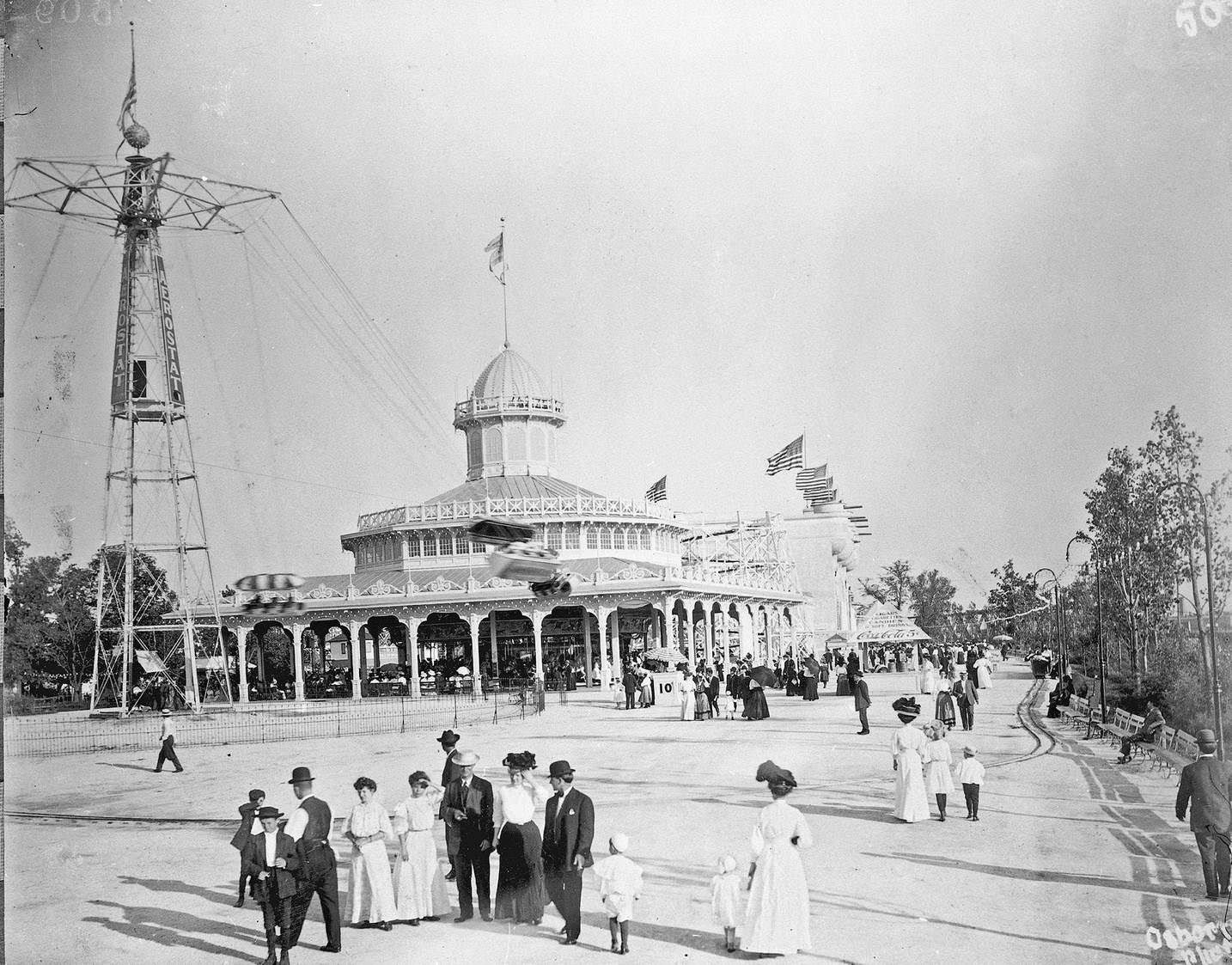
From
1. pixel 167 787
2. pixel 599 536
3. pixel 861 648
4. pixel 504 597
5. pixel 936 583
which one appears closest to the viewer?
pixel 167 787

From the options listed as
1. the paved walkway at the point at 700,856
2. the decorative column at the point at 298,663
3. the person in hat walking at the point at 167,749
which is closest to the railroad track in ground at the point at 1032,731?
the paved walkway at the point at 700,856

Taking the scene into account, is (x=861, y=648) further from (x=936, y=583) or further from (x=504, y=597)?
(x=936, y=583)

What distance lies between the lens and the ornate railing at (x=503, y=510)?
139 ft

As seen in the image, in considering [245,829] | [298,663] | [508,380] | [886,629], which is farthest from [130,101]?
[886,629]

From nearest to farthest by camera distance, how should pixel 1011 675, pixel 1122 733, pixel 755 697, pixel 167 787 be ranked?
pixel 167 787, pixel 1122 733, pixel 755 697, pixel 1011 675

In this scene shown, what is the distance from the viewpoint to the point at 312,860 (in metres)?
9.06

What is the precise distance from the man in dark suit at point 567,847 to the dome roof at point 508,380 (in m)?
38.2

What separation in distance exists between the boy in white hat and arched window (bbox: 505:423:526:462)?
129 feet

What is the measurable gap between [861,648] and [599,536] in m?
27.1

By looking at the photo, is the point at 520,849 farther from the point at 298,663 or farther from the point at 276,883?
the point at 298,663

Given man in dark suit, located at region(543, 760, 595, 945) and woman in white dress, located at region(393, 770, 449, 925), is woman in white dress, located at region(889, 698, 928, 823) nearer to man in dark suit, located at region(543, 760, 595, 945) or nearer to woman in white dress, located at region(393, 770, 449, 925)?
man in dark suit, located at region(543, 760, 595, 945)

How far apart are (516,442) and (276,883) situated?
39.4 m

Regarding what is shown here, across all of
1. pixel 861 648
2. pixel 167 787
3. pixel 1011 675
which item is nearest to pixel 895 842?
pixel 167 787

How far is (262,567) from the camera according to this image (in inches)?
1072
